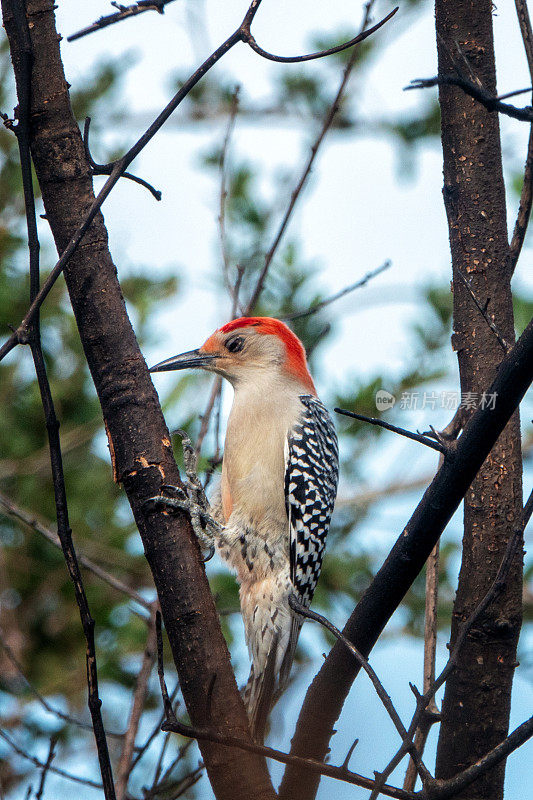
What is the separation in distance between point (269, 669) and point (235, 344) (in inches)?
62.7

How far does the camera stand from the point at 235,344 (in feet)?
14.1

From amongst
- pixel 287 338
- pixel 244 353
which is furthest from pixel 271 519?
pixel 287 338

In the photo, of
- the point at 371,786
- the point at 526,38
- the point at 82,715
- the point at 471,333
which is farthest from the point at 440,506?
the point at 82,715

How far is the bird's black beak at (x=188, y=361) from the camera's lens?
4190 millimetres

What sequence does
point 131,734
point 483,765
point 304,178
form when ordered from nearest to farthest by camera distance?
point 483,765 → point 131,734 → point 304,178

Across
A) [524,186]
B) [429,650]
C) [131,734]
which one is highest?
[524,186]

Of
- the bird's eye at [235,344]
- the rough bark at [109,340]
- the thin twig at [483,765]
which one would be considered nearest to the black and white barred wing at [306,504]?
the bird's eye at [235,344]

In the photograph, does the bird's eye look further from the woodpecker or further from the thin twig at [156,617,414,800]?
the thin twig at [156,617,414,800]

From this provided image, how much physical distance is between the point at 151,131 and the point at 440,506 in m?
1.22

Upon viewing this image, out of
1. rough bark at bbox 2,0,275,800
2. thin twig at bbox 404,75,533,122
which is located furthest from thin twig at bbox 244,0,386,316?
thin twig at bbox 404,75,533,122

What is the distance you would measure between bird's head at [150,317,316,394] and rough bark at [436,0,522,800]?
150 centimetres

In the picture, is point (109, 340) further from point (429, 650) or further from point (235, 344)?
point (235, 344)

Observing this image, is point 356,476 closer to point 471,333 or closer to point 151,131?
point 471,333

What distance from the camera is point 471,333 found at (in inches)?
114
